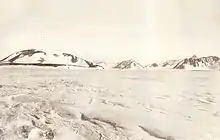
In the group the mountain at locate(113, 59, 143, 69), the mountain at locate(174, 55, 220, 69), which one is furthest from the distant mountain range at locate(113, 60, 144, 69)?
the mountain at locate(174, 55, 220, 69)

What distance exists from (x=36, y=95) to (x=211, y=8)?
0.78 m

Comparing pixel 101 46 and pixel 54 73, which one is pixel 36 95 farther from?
pixel 101 46

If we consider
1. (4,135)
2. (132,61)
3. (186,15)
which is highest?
(186,15)

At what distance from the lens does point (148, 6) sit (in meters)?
1.34

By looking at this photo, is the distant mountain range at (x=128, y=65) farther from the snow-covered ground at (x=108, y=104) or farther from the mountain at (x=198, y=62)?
the mountain at (x=198, y=62)

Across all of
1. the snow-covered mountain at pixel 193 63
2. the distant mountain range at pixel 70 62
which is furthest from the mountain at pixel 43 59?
the snow-covered mountain at pixel 193 63

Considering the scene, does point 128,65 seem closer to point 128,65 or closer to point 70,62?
point 128,65

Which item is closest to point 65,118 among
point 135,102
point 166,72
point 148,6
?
point 135,102

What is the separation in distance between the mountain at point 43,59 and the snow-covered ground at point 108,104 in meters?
0.02

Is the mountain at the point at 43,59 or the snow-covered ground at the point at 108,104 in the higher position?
the mountain at the point at 43,59

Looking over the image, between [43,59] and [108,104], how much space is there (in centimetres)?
30

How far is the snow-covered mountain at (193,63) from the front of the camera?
1.30 m

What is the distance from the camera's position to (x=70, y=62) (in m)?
1.27

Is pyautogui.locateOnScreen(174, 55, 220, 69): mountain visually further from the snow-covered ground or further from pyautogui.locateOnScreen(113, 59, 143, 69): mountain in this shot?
pyautogui.locateOnScreen(113, 59, 143, 69): mountain
